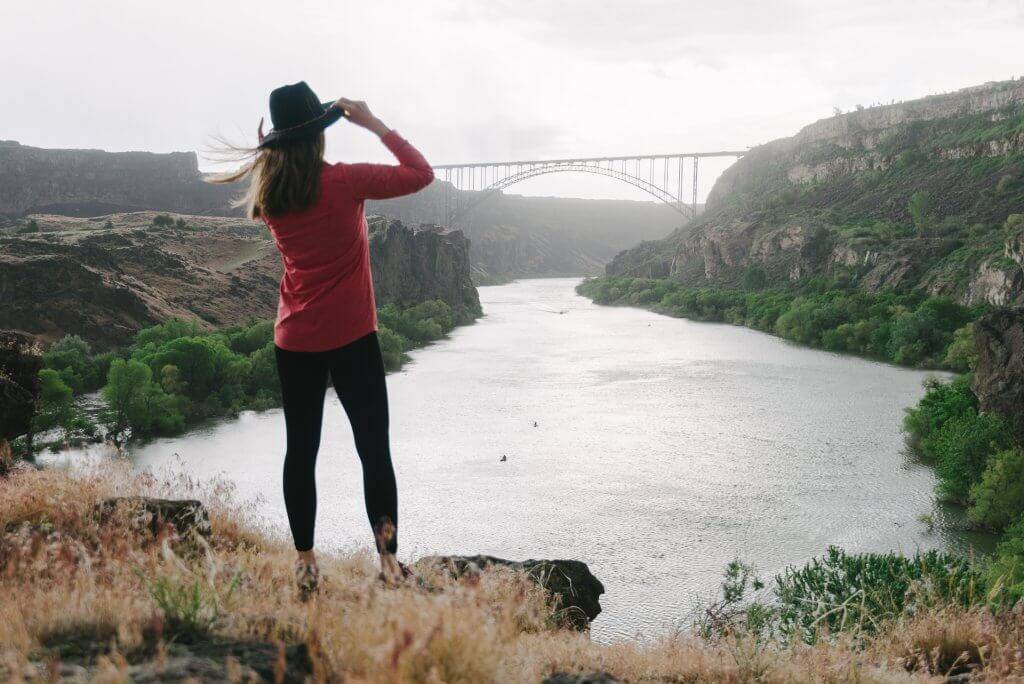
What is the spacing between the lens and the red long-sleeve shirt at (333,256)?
2779 mm

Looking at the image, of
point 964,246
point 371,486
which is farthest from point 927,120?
point 371,486

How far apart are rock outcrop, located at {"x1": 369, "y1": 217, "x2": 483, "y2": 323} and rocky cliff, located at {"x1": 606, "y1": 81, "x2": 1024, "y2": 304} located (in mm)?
25122

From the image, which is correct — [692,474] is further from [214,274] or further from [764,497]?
[214,274]

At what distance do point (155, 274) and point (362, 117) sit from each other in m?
44.8

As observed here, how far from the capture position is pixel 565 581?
6.50 metres

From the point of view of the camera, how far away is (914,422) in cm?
Result: 2372

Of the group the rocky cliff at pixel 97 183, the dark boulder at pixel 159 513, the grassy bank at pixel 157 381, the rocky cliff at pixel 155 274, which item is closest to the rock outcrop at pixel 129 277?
the rocky cliff at pixel 155 274

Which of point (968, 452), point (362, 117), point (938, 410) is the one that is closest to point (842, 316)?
point (938, 410)

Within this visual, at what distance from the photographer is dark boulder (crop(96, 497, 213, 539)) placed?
13.0 ft

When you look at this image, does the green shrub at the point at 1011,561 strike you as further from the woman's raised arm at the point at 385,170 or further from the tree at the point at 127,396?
the tree at the point at 127,396

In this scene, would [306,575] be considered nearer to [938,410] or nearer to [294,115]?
[294,115]

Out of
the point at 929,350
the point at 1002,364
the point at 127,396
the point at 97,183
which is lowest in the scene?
the point at 127,396

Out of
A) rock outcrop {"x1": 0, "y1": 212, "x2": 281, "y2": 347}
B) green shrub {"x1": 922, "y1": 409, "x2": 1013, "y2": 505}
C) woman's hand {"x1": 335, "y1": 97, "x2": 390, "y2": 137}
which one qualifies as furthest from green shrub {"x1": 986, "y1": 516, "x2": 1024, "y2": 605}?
rock outcrop {"x1": 0, "y1": 212, "x2": 281, "y2": 347}

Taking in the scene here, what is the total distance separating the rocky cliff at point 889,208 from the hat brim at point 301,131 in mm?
40531
